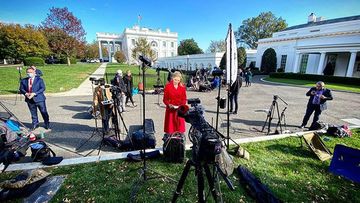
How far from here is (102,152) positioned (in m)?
4.46

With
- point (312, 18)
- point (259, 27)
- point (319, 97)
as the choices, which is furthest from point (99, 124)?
point (259, 27)

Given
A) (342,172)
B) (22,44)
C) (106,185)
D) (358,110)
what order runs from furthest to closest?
(22,44)
(358,110)
(342,172)
(106,185)

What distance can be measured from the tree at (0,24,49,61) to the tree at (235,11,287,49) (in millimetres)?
55571

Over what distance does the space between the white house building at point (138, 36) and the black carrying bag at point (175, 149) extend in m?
78.1

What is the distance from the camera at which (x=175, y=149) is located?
387 centimetres

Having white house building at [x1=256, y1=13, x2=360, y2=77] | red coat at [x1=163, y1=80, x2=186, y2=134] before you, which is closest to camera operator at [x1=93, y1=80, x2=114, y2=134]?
red coat at [x1=163, y1=80, x2=186, y2=134]

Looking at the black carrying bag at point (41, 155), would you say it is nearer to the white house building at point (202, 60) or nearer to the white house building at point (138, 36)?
the white house building at point (202, 60)

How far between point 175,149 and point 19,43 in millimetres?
48163

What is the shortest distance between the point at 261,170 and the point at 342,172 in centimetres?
167

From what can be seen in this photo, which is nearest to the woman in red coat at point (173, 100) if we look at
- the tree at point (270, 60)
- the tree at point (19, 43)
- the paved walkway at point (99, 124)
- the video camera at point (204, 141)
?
the paved walkway at point (99, 124)

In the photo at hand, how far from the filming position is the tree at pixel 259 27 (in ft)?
169

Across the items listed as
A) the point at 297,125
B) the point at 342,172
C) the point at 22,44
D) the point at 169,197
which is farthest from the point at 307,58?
the point at 22,44

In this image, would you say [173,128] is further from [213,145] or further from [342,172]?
[342,172]

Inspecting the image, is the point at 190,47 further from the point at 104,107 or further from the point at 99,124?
the point at 104,107
